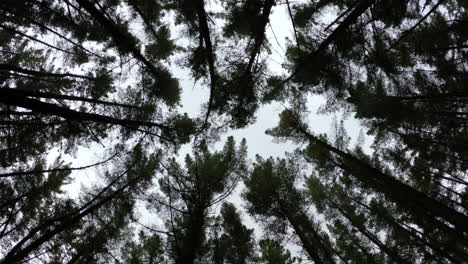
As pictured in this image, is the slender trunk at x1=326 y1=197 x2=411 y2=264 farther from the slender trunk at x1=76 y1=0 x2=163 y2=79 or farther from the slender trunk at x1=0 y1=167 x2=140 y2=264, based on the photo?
the slender trunk at x1=76 y1=0 x2=163 y2=79

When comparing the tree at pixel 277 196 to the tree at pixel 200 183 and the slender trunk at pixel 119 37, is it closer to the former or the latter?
the tree at pixel 200 183

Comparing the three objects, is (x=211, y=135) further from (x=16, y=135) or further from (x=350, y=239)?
(x=350, y=239)

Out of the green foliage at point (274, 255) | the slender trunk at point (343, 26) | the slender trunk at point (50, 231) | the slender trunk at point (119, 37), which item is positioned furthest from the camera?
the green foliage at point (274, 255)

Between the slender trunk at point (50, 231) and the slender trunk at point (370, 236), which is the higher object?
the slender trunk at point (50, 231)

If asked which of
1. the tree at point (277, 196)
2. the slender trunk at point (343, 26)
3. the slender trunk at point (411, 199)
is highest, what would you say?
the tree at point (277, 196)

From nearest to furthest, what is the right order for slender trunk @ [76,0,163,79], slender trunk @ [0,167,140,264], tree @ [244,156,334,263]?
1. slender trunk @ [0,167,140,264]
2. slender trunk @ [76,0,163,79]
3. tree @ [244,156,334,263]

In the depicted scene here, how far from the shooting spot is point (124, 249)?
26.4 ft

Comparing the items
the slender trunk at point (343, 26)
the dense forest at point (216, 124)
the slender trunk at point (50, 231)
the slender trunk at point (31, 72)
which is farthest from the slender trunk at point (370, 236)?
the slender trunk at point (31, 72)

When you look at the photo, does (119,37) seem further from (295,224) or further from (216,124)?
(295,224)

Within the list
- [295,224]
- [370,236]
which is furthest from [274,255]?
[370,236]

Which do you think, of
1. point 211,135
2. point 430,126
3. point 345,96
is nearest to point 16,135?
point 211,135

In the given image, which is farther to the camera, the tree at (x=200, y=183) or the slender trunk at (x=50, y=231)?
the tree at (x=200, y=183)

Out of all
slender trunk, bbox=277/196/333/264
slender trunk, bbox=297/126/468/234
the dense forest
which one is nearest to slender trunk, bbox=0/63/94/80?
the dense forest

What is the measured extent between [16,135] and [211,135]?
4524mm
